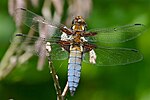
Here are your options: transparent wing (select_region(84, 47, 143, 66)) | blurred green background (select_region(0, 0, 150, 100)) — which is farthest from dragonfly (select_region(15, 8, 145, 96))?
blurred green background (select_region(0, 0, 150, 100))

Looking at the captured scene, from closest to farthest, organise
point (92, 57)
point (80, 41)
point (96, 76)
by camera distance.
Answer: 1. point (92, 57)
2. point (80, 41)
3. point (96, 76)

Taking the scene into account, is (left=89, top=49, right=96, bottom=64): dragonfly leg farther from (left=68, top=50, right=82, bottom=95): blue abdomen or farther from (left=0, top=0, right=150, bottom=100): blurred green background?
(left=0, top=0, right=150, bottom=100): blurred green background

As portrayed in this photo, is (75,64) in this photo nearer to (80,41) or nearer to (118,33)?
(80,41)

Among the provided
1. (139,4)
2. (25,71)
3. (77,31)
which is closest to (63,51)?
(77,31)

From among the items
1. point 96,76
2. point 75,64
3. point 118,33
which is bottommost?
point 96,76

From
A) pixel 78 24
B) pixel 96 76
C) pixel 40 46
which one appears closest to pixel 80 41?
pixel 78 24

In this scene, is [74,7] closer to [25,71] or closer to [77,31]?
[77,31]
